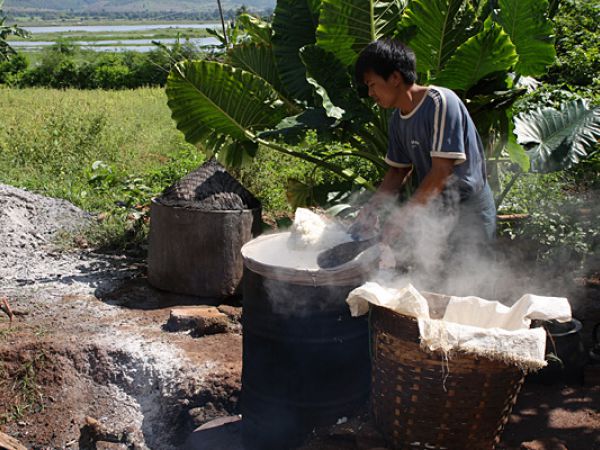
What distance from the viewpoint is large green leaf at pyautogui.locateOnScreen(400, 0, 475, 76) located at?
5.05 m

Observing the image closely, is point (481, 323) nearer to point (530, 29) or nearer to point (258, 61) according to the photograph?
point (530, 29)

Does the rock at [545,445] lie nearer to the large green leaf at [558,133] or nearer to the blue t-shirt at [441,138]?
the blue t-shirt at [441,138]

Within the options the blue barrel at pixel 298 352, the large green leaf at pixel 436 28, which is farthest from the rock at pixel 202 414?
the large green leaf at pixel 436 28

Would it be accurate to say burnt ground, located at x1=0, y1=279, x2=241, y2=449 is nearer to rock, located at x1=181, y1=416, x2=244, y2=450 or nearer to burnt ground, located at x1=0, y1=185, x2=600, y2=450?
burnt ground, located at x1=0, y1=185, x2=600, y2=450

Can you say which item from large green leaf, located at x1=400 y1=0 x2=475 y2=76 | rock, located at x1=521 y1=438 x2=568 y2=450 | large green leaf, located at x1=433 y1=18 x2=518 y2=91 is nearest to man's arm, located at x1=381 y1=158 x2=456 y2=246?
rock, located at x1=521 y1=438 x2=568 y2=450

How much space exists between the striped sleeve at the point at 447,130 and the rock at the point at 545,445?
1.44 m

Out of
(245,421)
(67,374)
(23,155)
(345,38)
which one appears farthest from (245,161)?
(23,155)

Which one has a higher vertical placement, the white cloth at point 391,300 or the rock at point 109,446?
the white cloth at point 391,300

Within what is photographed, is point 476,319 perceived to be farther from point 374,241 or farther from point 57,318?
point 57,318

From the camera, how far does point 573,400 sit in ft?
13.4

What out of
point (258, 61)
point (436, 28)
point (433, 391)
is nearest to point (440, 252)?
point (433, 391)

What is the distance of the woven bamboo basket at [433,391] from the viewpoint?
3096mm

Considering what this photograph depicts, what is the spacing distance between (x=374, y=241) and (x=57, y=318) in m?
2.75

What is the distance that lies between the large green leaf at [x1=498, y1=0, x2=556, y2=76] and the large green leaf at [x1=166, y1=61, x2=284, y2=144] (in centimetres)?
189
